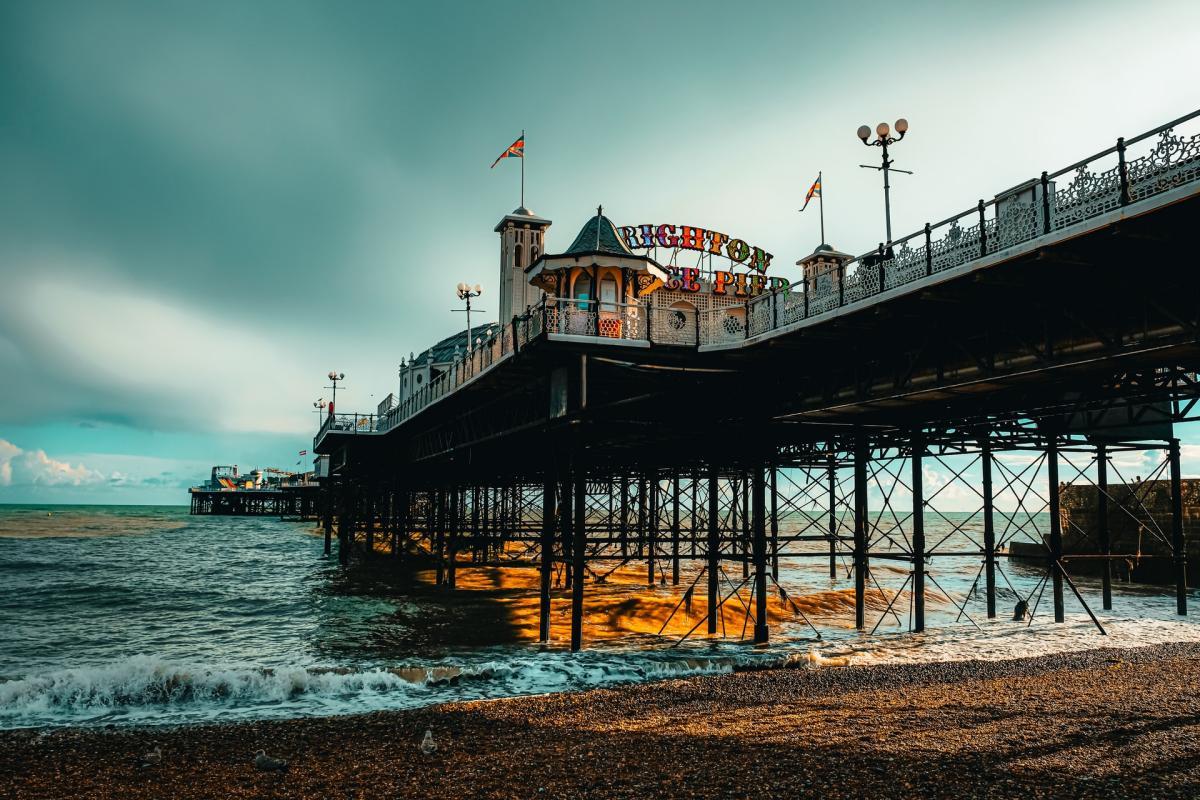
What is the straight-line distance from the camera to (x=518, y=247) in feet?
114

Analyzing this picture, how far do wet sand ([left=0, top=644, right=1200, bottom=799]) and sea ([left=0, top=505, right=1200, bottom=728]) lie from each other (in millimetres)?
1784

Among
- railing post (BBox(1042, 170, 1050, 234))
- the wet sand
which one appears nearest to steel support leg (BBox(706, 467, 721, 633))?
the wet sand

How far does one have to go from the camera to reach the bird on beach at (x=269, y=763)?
999 cm

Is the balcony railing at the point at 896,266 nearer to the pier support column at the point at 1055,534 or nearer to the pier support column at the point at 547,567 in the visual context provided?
the pier support column at the point at 547,567

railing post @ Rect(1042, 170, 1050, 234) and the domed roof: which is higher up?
the domed roof

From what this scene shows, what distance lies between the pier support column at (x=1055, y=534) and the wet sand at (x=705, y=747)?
7062 millimetres

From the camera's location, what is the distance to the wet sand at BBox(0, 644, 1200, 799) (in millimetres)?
8883

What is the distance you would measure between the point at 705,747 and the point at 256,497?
395ft

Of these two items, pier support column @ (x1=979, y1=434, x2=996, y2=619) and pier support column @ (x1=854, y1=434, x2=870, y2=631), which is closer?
pier support column @ (x1=854, y1=434, x2=870, y2=631)

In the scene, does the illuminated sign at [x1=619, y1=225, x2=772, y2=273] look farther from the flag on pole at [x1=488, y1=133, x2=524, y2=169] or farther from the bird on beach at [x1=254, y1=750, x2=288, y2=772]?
the bird on beach at [x1=254, y1=750, x2=288, y2=772]

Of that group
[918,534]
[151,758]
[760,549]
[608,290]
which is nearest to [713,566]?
[760,549]

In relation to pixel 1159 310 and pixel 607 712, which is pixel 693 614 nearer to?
pixel 607 712

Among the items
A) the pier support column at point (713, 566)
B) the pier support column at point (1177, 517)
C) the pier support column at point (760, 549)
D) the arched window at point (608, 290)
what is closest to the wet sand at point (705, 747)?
the pier support column at point (760, 549)

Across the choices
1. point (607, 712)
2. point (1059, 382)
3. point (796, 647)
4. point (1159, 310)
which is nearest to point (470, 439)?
point (796, 647)
